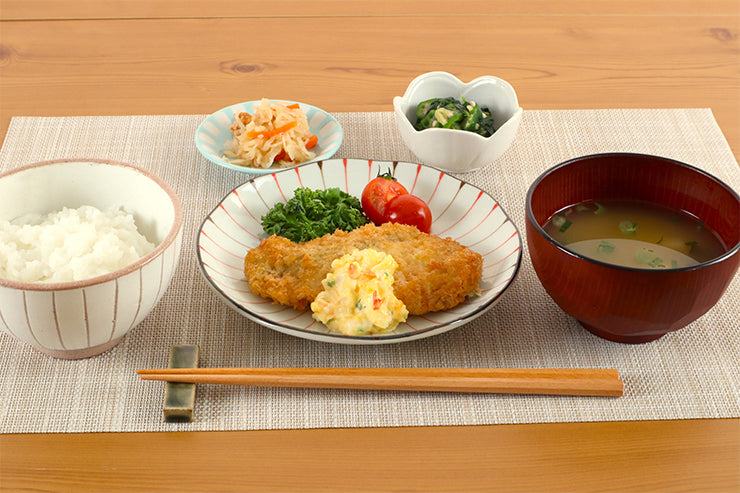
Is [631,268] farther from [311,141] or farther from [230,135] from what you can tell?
[230,135]

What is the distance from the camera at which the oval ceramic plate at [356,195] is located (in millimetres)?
1634

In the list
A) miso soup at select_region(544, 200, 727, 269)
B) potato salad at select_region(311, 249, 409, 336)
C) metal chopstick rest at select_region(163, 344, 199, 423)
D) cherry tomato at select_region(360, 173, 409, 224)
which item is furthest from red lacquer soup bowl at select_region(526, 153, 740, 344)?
metal chopstick rest at select_region(163, 344, 199, 423)

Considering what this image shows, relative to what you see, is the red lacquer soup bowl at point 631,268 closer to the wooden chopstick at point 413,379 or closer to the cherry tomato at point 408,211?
the wooden chopstick at point 413,379

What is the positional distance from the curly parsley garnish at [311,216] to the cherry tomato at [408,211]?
9 centimetres

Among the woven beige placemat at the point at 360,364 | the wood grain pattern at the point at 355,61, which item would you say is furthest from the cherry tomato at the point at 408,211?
the wood grain pattern at the point at 355,61

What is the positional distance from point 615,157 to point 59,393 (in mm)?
1359

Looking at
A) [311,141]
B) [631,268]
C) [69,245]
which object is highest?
[631,268]

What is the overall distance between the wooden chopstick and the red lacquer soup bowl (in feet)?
0.46

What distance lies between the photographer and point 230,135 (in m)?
2.43

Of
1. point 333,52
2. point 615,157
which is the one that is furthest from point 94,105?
point 615,157

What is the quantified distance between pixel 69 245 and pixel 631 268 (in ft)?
3.77

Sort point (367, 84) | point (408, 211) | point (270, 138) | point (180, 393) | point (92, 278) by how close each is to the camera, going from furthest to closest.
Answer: point (367, 84)
point (270, 138)
point (408, 211)
point (180, 393)
point (92, 278)

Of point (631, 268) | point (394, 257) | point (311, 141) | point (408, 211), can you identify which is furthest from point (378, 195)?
point (631, 268)

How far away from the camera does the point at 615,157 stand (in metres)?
1.79
